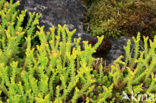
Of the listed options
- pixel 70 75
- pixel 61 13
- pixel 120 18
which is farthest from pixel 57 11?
pixel 70 75

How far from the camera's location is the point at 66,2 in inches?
163

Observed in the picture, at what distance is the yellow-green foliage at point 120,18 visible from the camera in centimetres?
383

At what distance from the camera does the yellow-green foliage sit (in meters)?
3.83

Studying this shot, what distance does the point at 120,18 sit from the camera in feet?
12.9

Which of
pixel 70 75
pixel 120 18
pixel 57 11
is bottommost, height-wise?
pixel 70 75

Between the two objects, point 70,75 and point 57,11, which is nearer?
point 70,75

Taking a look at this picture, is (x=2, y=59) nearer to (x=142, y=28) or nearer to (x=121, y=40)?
(x=121, y=40)

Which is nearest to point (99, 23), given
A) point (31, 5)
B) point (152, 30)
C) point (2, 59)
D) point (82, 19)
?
point (82, 19)

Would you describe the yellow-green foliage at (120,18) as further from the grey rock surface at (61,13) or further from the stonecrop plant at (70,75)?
the stonecrop plant at (70,75)

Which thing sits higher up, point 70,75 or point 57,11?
point 57,11

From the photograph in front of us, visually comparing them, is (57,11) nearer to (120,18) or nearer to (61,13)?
(61,13)

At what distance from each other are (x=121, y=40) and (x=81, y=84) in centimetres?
129

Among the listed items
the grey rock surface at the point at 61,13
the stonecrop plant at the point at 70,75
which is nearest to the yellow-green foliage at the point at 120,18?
the grey rock surface at the point at 61,13

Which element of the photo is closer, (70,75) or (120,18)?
(70,75)
